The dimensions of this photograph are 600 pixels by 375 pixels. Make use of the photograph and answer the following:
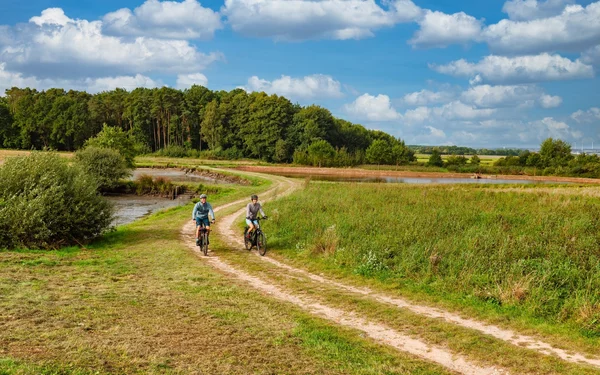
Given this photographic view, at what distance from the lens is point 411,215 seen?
1933cm

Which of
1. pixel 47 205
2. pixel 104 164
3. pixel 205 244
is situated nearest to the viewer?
pixel 205 244

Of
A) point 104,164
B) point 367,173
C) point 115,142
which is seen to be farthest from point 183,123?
point 104,164

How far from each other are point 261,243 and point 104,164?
37.8 metres

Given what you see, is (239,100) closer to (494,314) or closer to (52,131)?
(52,131)

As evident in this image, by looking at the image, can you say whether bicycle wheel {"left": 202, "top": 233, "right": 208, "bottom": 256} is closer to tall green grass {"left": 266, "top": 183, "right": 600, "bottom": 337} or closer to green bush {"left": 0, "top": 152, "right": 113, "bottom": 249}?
tall green grass {"left": 266, "top": 183, "right": 600, "bottom": 337}

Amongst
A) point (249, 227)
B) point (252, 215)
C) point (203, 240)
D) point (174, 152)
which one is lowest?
point (203, 240)

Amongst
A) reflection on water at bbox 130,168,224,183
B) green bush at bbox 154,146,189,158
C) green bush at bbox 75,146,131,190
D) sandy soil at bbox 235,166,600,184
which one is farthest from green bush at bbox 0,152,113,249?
green bush at bbox 154,146,189,158

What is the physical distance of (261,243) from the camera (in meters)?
17.6

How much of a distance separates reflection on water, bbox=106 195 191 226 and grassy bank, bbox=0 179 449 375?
18.6m

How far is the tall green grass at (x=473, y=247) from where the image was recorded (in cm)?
1089

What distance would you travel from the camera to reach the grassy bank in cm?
726

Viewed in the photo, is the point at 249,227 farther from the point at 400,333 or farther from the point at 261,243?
the point at 400,333

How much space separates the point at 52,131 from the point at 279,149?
51427 mm

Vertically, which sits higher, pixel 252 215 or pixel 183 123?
pixel 183 123
